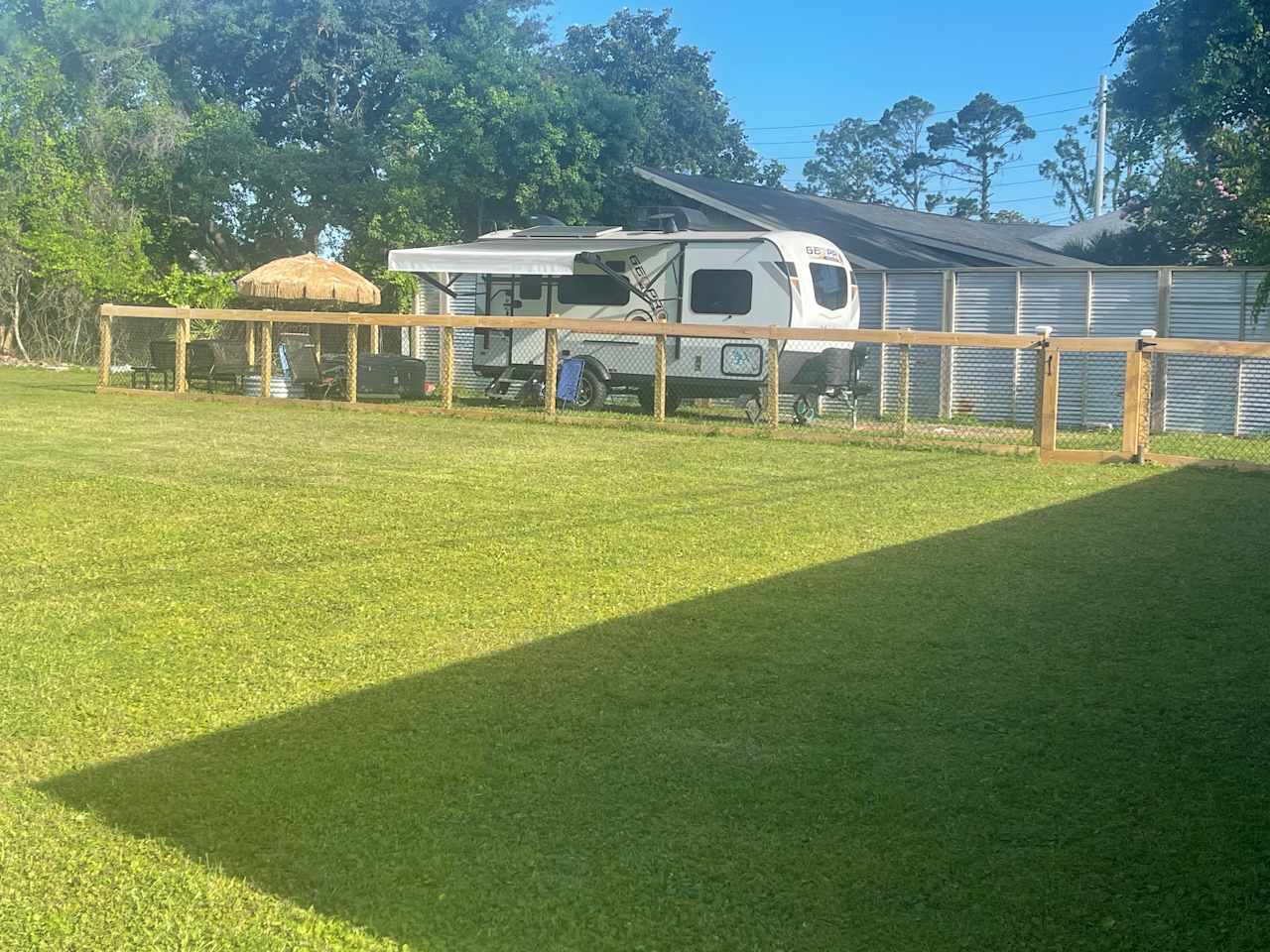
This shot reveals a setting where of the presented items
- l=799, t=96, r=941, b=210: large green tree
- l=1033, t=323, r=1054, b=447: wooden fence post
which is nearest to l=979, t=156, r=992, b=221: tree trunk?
l=799, t=96, r=941, b=210: large green tree

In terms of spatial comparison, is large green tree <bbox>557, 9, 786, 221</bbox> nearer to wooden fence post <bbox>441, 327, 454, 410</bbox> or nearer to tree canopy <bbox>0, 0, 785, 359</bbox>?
tree canopy <bbox>0, 0, 785, 359</bbox>

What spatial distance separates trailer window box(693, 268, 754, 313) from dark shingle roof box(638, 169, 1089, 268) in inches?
173

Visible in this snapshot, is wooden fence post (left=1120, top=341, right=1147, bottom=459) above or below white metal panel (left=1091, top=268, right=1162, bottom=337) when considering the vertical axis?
below

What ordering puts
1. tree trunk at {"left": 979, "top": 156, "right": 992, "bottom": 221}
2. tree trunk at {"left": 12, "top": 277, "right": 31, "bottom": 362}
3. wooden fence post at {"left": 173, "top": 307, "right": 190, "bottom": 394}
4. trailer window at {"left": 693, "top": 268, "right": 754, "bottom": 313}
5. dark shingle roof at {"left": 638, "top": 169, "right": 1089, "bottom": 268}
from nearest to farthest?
trailer window at {"left": 693, "top": 268, "right": 754, "bottom": 313} → wooden fence post at {"left": 173, "top": 307, "right": 190, "bottom": 394} → dark shingle roof at {"left": 638, "top": 169, "right": 1089, "bottom": 268} → tree trunk at {"left": 12, "top": 277, "right": 31, "bottom": 362} → tree trunk at {"left": 979, "top": 156, "right": 992, "bottom": 221}

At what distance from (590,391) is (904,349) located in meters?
5.31

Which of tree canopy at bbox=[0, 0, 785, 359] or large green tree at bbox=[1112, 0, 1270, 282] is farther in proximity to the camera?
tree canopy at bbox=[0, 0, 785, 359]

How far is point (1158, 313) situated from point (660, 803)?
16.2 metres

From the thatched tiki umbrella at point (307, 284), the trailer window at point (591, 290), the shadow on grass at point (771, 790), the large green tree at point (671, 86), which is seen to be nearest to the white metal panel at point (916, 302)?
the trailer window at point (591, 290)

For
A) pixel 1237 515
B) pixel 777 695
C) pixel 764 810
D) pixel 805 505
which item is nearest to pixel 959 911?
pixel 764 810

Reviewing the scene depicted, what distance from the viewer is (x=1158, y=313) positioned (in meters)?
18.0

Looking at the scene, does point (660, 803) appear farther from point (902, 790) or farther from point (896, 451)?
point (896, 451)

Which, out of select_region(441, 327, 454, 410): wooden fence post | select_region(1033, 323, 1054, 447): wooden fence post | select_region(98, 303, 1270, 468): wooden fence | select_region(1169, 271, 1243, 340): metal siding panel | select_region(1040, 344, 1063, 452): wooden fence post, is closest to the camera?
select_region(98, 303, 1270, 468): wooden fence

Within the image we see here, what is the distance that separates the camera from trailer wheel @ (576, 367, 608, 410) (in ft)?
59.4

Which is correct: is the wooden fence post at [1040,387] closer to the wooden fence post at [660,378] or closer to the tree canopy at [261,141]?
the wooden fence post at [660,378]
